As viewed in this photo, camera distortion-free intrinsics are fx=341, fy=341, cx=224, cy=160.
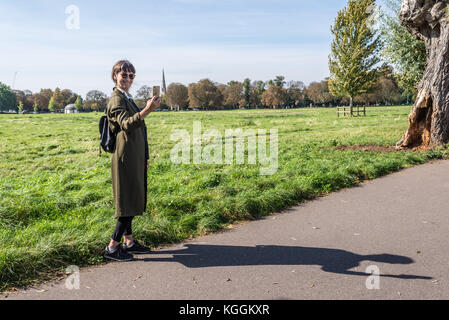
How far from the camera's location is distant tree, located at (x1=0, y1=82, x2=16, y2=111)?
119 metres

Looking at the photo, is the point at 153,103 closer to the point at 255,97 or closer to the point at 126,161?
the point at 126,161

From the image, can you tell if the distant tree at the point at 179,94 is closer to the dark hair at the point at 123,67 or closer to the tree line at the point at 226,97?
the tree line at the point at 226,97

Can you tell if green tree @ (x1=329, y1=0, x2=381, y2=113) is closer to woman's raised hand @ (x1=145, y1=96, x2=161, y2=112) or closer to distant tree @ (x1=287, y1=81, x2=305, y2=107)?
woman's raised hand @ (x1=145, y1=96, x2=161, y2=112)

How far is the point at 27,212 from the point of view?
5426mm

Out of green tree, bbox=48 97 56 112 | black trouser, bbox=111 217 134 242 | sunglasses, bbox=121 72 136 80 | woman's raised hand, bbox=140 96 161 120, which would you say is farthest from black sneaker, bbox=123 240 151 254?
green tree, bbox=48 97 56 112

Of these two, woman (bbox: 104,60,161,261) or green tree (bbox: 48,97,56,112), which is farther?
green tree (bbox: 48,97,56,112)

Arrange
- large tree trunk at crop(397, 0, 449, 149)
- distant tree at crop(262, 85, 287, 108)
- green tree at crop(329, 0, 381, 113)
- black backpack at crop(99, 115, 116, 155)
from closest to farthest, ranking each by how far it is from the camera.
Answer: black backpack at crop(99, 115, 116, 155) < large tree trunk at crop(397, 0, 449, 149) < green tree at crop(329, 0, 381, 113) < distant tree at crop(262, 85, 287, 108)

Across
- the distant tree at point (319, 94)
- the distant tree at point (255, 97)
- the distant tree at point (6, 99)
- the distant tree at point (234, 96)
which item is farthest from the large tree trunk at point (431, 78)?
the distant tree at point (6, 99)

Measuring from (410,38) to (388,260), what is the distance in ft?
59.1

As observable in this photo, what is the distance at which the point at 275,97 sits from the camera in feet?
357

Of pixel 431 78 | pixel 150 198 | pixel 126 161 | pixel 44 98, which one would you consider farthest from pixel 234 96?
pixel 126 161

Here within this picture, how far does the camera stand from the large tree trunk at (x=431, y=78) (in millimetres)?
10641

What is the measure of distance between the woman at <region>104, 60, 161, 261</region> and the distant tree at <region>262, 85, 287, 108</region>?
107 metres

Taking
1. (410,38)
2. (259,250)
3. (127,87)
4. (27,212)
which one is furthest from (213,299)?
(410,38)
